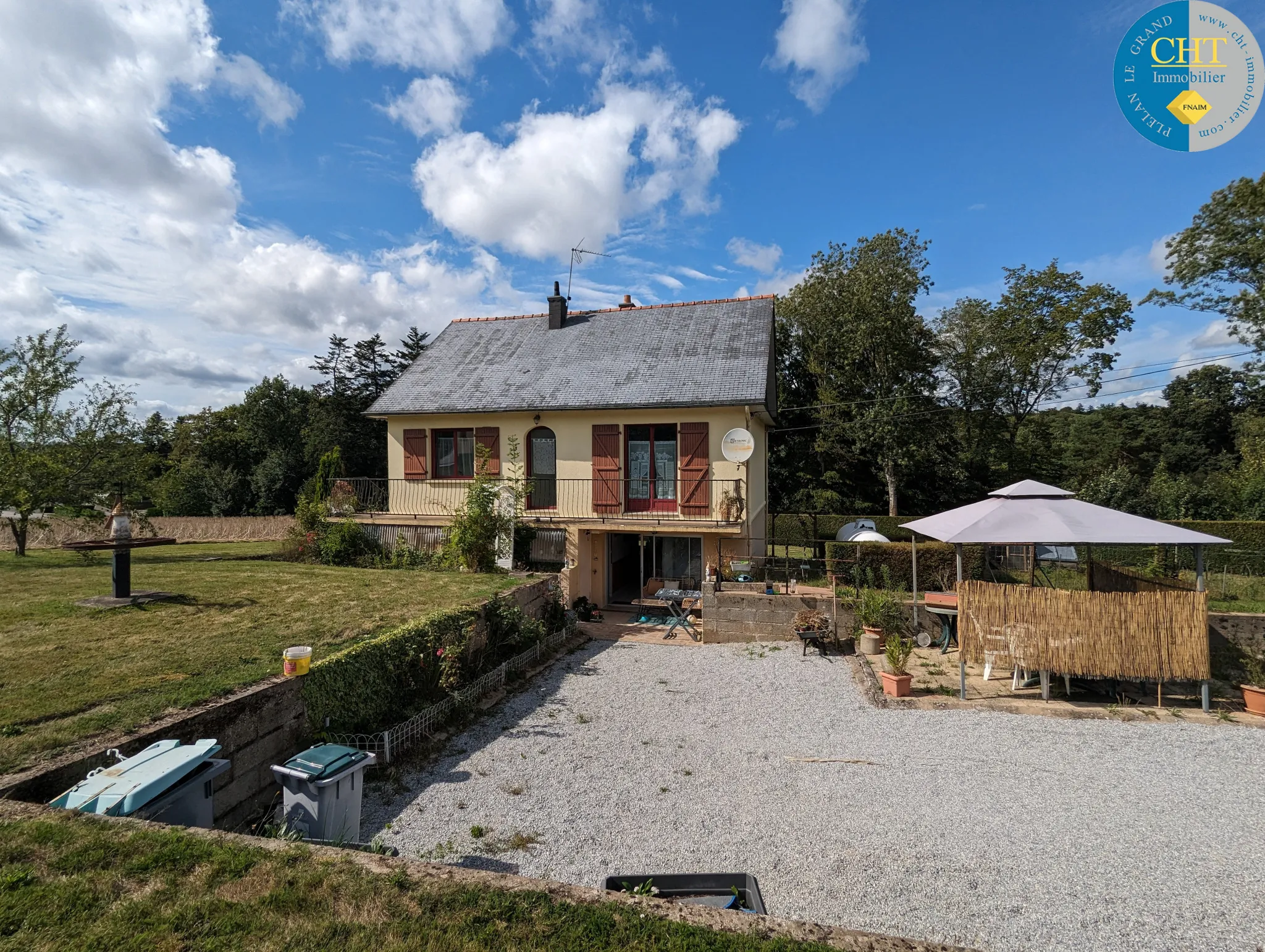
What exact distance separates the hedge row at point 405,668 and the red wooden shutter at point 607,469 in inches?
215

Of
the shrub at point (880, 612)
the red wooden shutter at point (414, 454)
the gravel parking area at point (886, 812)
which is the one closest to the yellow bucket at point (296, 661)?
the gravel parking area at point (886, 812)

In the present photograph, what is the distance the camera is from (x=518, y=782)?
5805 millimetres

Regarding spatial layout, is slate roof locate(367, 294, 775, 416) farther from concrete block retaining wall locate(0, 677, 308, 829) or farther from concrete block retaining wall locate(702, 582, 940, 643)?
concrete block retaining wall locate(0, 677, 308, 829)

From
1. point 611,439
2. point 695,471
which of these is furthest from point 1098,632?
point 611,439

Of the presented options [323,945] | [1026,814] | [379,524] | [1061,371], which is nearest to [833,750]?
[1026,814]

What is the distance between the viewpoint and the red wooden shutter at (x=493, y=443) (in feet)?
50.1

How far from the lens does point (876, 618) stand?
10.6m

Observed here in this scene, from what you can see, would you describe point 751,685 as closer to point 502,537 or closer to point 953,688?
point 953,688

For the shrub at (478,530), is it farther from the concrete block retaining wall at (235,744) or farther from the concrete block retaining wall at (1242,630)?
the concrete block retaining wall at (1242,630)

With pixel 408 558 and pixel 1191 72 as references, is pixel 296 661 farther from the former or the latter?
pixel 1191 72

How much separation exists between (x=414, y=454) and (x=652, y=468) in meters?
6.76

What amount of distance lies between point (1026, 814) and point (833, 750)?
1.92m

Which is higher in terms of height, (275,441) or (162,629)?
(275,441)

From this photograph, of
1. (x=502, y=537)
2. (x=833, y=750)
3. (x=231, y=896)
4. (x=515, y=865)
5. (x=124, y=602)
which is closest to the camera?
(x=231, y=896)
